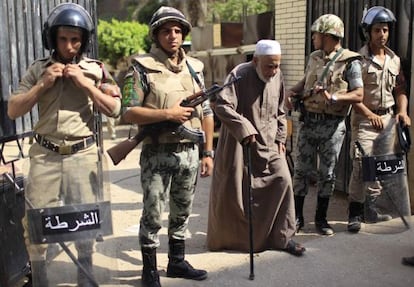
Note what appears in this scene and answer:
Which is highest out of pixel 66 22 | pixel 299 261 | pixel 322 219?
pixel 66 22

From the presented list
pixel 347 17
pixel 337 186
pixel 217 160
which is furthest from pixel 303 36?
pixel 217 160

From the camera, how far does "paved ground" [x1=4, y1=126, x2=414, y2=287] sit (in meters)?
4.02

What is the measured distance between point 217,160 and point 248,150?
531 mm

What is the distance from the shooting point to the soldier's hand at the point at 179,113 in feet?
11.7

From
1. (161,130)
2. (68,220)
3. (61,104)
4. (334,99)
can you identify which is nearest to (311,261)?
(334,99)

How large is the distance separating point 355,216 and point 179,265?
77.8 inches

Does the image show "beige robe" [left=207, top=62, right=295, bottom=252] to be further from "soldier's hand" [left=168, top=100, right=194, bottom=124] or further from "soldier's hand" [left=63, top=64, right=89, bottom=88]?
"soldier's hand" [left=63, top=64, right=89, bottom=88]

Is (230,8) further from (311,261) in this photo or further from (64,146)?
(64,146)

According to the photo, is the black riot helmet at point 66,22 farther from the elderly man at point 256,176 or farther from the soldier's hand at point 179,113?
the elderly man at point 256,176

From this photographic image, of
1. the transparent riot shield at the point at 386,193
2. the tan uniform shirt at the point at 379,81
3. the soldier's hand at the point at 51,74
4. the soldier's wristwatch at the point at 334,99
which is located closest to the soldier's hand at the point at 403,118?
the tan uniform shirt at the point at 379,81

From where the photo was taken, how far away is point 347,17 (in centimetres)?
636

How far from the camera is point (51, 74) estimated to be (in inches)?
→ 123

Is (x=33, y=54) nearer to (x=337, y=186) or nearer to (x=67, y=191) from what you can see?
(x=67, y=191)

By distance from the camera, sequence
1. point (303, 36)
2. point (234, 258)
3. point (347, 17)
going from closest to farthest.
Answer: point (234, 258), point (347, 17), point (303, 36)
